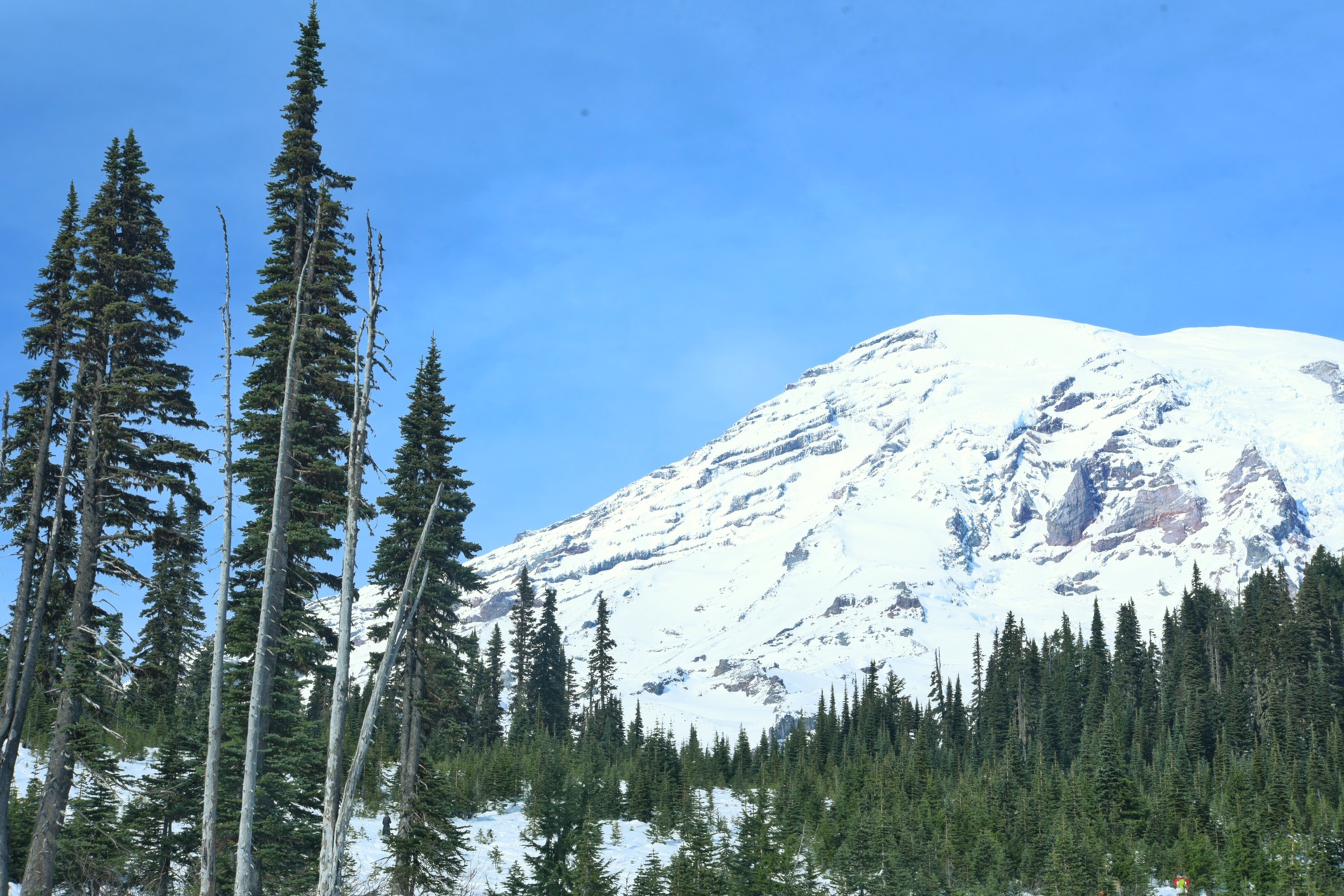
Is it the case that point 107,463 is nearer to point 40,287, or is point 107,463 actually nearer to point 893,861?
point 40,287

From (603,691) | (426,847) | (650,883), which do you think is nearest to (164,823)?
(426,847)

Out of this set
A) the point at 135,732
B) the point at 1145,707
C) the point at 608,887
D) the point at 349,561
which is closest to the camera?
the point at 349,561

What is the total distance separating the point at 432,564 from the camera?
127 feet

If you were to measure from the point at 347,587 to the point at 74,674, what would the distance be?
40.0ft

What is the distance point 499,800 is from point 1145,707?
89827mm

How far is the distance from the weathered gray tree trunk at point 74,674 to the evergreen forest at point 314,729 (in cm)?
7

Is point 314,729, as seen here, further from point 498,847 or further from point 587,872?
point 498,847

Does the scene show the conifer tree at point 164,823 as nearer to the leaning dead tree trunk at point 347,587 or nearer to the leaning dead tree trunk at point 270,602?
the leaning dead tree trunk at point 270,602

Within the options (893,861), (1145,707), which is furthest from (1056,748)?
(893,861)

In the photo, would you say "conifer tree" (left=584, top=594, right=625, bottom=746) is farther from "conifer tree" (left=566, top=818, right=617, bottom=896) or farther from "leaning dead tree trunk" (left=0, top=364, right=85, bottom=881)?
"leaning dead tree trunk" (left=0, top=364, right=85, bottom=881)

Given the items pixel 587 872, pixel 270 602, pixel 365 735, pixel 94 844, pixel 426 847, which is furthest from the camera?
pixel 587 872

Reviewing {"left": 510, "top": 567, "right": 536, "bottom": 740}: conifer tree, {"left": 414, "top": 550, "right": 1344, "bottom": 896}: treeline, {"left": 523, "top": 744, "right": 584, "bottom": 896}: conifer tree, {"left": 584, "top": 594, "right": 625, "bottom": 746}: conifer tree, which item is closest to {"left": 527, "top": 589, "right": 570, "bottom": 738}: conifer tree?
{"left": 510, "top": 567, "right": 536, "bottom": 740}: conifer tree

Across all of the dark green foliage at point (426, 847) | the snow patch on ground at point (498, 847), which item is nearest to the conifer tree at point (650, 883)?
the snow patch on ground at point (498, 847)

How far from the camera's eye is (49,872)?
933 inches
